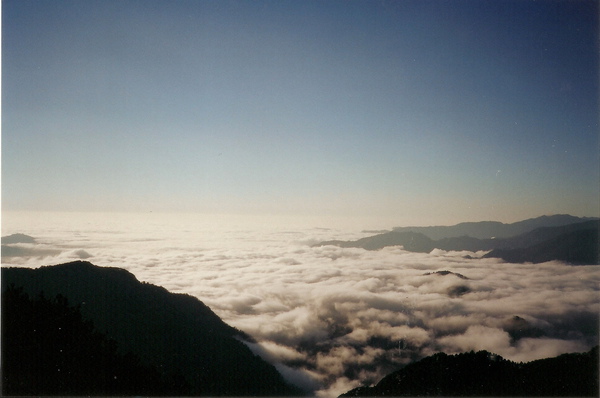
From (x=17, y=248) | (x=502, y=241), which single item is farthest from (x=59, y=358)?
(x=502, y=241)

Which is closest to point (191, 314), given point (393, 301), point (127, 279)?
point (127, 279)

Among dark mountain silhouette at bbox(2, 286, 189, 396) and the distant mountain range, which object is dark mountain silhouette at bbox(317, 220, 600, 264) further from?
dark mountain silhouette at bbox(2, 286, 189, 396)

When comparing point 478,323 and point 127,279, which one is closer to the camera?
point 478,323

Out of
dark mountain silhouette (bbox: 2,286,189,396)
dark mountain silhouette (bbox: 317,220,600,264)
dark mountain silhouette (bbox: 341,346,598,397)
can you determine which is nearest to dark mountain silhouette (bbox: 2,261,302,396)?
dark mountain silhouette (bbox: 341,346,598,397)

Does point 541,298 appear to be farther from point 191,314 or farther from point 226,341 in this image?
point 191,314

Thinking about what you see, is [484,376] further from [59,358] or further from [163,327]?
[163,327]
